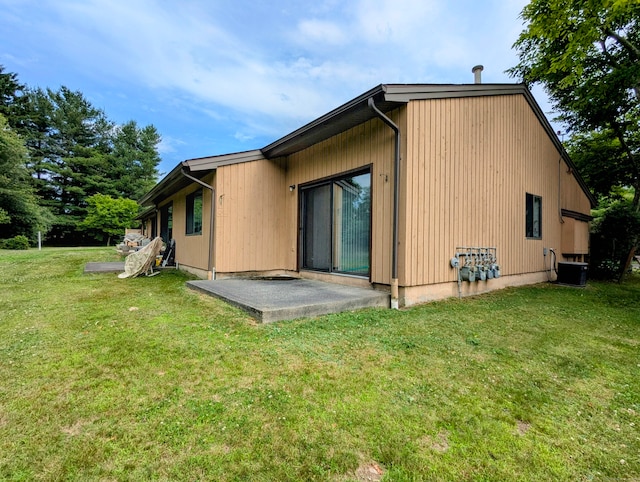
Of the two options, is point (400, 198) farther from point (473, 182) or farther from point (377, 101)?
point (473, 182)

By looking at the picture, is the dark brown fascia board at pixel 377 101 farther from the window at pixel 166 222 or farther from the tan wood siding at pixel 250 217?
the window at pixel 166 222

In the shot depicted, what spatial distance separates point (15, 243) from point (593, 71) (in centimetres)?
2643

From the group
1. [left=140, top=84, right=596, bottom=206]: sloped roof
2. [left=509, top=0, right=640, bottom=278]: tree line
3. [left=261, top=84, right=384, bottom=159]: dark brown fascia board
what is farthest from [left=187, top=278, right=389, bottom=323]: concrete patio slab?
[left=509, top=0, right=640, bottom=278]: tree line

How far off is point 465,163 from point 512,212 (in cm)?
191

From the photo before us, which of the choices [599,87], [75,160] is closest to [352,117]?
[599,87]

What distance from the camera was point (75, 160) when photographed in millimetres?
Result: 25031

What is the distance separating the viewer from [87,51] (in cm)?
1073

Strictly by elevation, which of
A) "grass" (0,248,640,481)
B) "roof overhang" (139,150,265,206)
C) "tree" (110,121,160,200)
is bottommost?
"grass" (0,248,640,481)

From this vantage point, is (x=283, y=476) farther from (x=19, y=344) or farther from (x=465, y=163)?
(x=465, y=163)

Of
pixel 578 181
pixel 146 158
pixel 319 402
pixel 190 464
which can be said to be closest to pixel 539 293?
pixel 578 181

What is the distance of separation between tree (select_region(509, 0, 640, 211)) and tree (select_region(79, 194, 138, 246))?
83.1 ft

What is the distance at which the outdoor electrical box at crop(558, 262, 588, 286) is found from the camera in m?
6.98

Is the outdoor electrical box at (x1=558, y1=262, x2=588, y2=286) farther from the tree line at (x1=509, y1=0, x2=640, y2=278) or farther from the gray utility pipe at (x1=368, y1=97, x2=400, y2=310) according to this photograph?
the gray utility pipe at (x1=368, y1=97, x2=400, y2=310)

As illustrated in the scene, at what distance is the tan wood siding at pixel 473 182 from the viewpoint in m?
4.71
